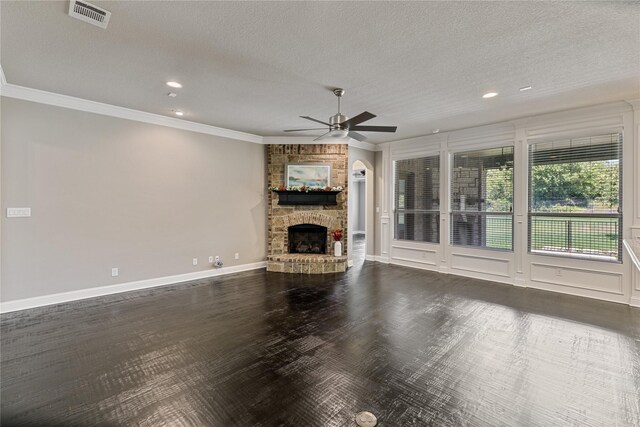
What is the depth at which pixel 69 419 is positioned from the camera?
1878 mm

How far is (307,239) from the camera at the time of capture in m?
6.88

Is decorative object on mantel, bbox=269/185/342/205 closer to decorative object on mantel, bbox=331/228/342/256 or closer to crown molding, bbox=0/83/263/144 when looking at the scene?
decorative object on mantel, bbox=331/228/342/256

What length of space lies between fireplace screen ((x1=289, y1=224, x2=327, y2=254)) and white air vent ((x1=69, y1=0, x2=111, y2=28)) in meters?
4.95

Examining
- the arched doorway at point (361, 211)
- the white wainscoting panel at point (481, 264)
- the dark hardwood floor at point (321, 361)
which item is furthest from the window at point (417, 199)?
the dark hardwood floor at point (321, 361)

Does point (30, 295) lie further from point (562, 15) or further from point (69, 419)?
point (562, 15)

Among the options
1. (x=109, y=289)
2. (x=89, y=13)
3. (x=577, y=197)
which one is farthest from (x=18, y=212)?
(x=577, y=197)

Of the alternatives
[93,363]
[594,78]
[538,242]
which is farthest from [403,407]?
[538,242]

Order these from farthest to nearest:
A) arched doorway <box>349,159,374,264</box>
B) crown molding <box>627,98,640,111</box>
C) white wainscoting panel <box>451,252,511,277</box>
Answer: arched doorway <box>349,159,374,264</box> < white wainscoting panel <box>451,252,511,277</box> < crown molding <box>627,98,640,111</box>

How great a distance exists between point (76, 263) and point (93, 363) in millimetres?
2393

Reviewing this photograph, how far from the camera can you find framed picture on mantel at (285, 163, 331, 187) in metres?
6.52

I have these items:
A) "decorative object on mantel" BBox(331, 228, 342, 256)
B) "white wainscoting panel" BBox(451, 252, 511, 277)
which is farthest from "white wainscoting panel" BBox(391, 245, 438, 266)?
"decorative object on mantel" BBox(331, 228, 342, 256)

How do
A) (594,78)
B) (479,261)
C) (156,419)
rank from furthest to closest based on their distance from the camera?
(479,261) < (594,78) < (156,419)

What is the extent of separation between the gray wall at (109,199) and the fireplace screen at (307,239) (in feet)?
3.52

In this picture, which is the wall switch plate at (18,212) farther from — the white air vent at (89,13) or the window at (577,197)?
the window at (577,197)
